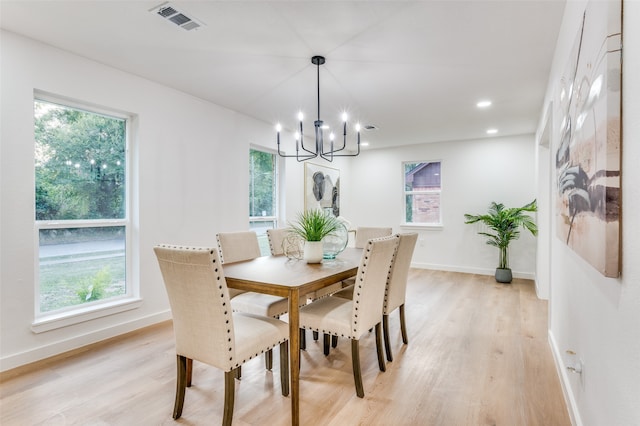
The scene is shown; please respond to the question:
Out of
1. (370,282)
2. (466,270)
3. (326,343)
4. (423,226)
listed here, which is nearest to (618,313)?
(370,282)

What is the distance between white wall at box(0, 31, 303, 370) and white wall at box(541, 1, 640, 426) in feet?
11.1

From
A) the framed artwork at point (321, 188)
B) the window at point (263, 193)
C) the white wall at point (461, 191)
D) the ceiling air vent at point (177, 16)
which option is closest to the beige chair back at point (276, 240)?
the window at point (263, 193)

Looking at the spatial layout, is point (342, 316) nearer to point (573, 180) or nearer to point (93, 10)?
point (573, 180)

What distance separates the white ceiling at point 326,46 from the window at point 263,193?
0.99m

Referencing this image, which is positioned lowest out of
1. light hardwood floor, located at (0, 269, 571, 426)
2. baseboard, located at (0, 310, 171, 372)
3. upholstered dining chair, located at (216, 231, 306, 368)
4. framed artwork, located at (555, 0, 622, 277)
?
light hardwood floor, located at (0, 269, 571, 426)

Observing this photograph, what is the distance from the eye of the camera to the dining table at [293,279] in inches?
72.4

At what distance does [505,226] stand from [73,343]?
5.61 meters

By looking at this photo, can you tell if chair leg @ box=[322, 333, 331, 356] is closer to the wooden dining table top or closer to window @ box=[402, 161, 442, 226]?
the wooden dining table top

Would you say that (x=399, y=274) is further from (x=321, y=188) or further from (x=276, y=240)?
(x=321, y=188)

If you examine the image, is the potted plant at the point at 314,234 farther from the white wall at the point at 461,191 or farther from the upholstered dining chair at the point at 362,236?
the white wall at the point at 461,191

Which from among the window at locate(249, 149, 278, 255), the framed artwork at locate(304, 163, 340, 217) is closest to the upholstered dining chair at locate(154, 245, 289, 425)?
the window at locate(249, 149, 278, 255)

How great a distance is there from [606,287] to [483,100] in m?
3.15

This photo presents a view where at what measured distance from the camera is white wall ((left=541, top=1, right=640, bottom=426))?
0.92m

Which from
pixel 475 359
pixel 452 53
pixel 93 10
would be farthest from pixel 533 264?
pixel 93 10
